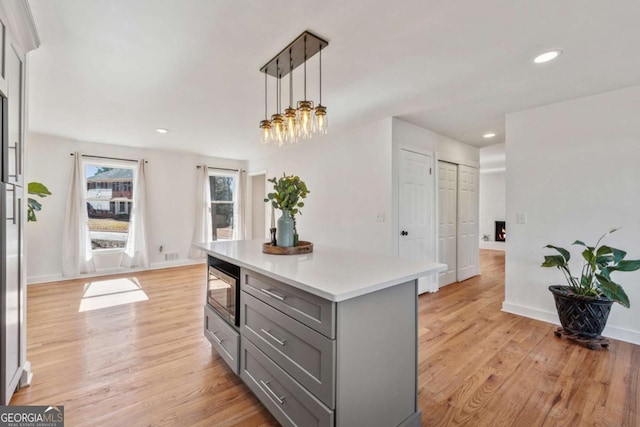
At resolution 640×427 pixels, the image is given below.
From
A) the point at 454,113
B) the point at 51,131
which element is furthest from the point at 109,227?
the point at 454,113

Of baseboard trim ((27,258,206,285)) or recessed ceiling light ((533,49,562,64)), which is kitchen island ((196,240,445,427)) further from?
baseboard trim ((27,258,206,285))

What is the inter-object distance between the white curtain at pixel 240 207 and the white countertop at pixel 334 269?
4.43 m

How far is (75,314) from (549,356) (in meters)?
4.77

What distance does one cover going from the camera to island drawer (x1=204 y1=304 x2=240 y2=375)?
1897 mm

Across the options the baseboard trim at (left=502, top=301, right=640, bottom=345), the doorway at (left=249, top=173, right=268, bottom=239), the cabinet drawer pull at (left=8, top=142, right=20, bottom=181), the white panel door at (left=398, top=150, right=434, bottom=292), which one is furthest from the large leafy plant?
the doorway at (left=249, top=173, right=268, bottom=239)

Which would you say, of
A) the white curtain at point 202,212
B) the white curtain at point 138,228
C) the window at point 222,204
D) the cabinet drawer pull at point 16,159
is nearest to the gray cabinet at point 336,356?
the cabinet drawer pull at point 16,159

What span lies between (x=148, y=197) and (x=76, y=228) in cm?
120

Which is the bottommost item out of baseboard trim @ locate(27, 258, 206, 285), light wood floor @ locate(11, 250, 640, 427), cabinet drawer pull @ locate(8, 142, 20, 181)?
light wood floor @ locate(11, 250, 640, 427)

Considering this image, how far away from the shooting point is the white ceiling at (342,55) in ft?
5.33

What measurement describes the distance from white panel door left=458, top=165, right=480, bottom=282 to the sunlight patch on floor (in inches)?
190

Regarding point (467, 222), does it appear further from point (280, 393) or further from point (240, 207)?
point (240, 207)

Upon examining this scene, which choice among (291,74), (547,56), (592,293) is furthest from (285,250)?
(592,293)

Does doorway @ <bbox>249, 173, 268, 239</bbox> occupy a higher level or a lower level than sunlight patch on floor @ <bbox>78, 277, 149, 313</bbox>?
higher

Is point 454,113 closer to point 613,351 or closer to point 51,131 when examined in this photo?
point 613,351
